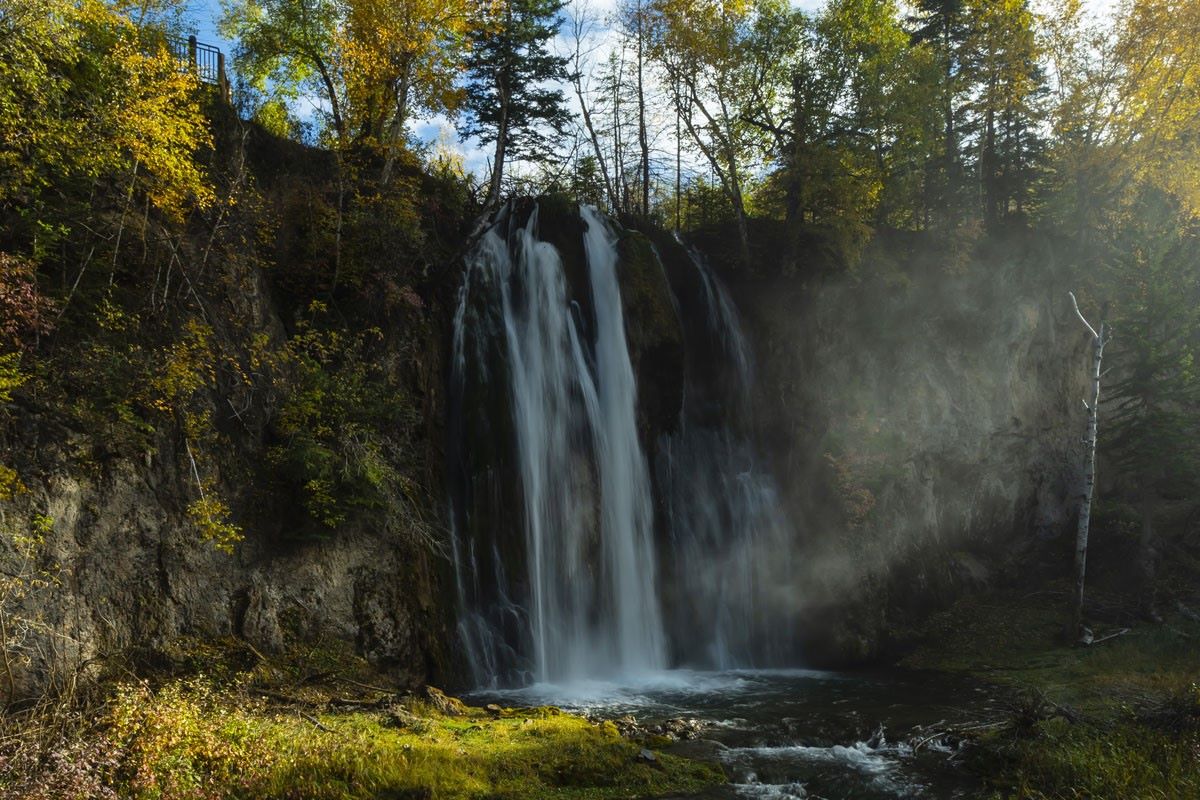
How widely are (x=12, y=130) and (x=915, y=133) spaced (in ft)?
72.6

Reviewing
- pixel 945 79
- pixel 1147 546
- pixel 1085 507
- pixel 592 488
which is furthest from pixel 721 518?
pixel 945 79

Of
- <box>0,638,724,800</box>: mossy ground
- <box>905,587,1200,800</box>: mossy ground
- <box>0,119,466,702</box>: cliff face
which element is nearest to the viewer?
<box>0,638,724,800</box>: mossy ground

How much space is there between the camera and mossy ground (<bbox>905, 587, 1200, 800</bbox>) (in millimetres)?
8609

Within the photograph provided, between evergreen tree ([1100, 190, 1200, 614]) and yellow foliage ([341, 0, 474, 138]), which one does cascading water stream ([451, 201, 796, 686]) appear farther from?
evergreen tree ([1100, 190, 1200, 614])

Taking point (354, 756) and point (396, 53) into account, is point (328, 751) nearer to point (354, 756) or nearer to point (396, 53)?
point (354, 756)

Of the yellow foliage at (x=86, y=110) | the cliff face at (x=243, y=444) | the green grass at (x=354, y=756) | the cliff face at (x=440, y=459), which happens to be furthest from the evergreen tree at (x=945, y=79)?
the green grass at (x=354, y=756)

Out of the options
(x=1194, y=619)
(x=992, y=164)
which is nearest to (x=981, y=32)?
(x=992, y=164)

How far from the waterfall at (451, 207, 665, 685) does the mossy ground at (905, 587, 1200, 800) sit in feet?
25.0

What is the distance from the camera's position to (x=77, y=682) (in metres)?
8.81

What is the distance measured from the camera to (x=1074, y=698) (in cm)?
1331

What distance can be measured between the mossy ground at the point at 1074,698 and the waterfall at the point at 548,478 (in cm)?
762

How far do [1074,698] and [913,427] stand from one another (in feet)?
32.8

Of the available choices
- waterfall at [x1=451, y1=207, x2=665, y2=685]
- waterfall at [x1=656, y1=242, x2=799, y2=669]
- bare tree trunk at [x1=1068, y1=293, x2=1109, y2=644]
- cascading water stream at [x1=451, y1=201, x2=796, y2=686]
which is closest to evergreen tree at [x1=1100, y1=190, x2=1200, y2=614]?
bare tree trunk at [x1=1068, y1=293, x2=1109, y2=644]

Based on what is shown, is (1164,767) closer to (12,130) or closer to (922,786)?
(922,786)
